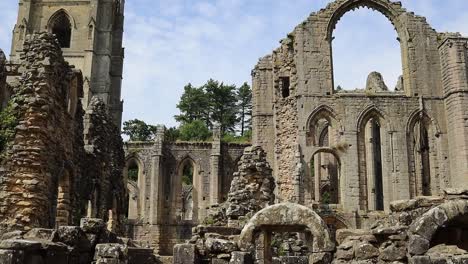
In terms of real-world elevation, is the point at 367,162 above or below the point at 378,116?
below

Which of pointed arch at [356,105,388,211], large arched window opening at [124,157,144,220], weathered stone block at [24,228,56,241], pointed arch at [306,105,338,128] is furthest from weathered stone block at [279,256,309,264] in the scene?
large arched window opening at [124,157,144,220]

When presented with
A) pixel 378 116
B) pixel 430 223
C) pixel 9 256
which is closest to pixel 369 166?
pixel 378 116

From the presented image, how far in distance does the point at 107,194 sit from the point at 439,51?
15191 millimetres

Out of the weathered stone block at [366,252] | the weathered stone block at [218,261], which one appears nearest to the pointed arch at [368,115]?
the weathered stone block at [366,252]

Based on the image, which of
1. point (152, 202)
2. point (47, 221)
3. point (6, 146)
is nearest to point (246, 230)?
point (47, 221)

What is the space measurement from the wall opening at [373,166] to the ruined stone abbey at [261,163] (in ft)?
0.30

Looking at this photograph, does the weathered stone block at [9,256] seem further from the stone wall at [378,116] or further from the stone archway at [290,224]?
the stone wall at [378,116]

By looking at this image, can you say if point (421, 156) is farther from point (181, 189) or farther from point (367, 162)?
point (181, 189)

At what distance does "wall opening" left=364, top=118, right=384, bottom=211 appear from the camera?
72.8 ft

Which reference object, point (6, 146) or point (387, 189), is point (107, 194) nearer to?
point (6, 146)

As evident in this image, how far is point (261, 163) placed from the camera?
44.7 ft

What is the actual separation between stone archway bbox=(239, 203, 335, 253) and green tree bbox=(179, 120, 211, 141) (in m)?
35.7

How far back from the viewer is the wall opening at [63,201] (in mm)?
12828

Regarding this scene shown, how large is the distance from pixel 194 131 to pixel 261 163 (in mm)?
32769
